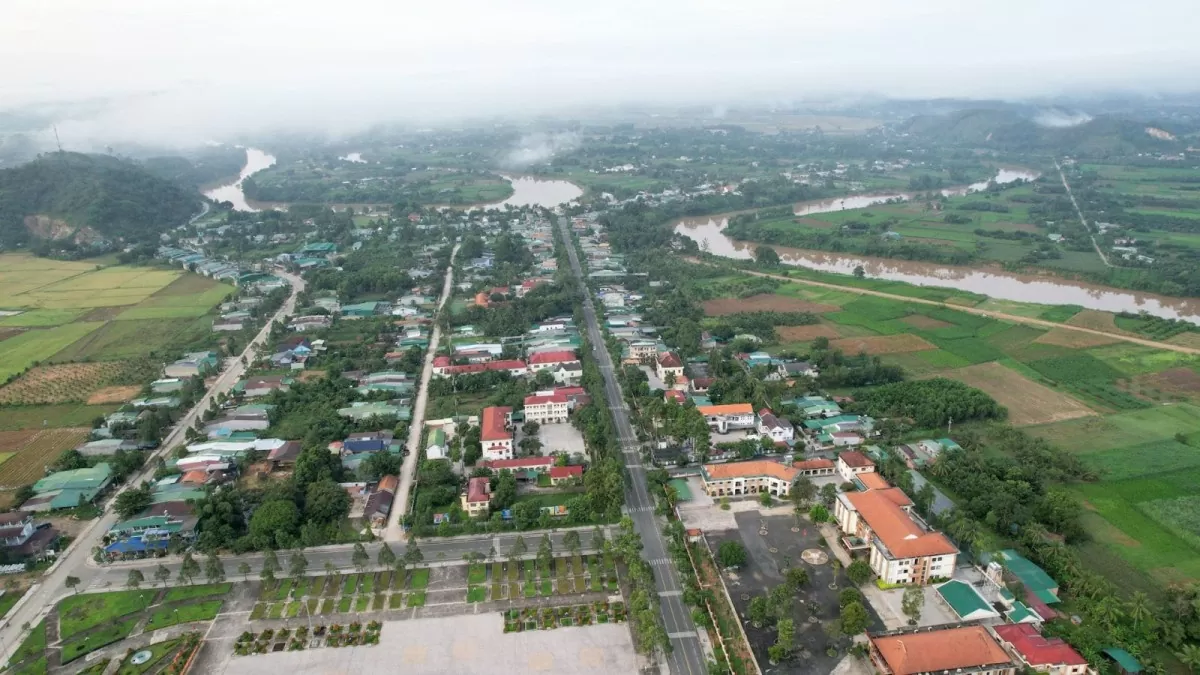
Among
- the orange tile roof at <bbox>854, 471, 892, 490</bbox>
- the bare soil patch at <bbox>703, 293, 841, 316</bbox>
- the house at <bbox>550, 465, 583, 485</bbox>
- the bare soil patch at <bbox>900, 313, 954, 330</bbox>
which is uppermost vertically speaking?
the orange tile roof at <bbox>854, 471, 892, 490</bbox>

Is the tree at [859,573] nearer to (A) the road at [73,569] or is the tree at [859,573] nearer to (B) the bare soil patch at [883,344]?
(B) the bare soil patch at [883,344]

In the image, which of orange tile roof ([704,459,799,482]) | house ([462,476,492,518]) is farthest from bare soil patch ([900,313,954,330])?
house ([462,476,492,518])

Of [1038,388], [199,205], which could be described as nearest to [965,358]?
[1038,388]

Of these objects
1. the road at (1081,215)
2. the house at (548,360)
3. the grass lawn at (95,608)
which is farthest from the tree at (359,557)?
the road at (1081,215)

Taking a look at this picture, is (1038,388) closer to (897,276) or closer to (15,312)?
(897,276)

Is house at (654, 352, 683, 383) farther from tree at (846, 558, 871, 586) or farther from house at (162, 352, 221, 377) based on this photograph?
house at (162, 352, 221, 377)
